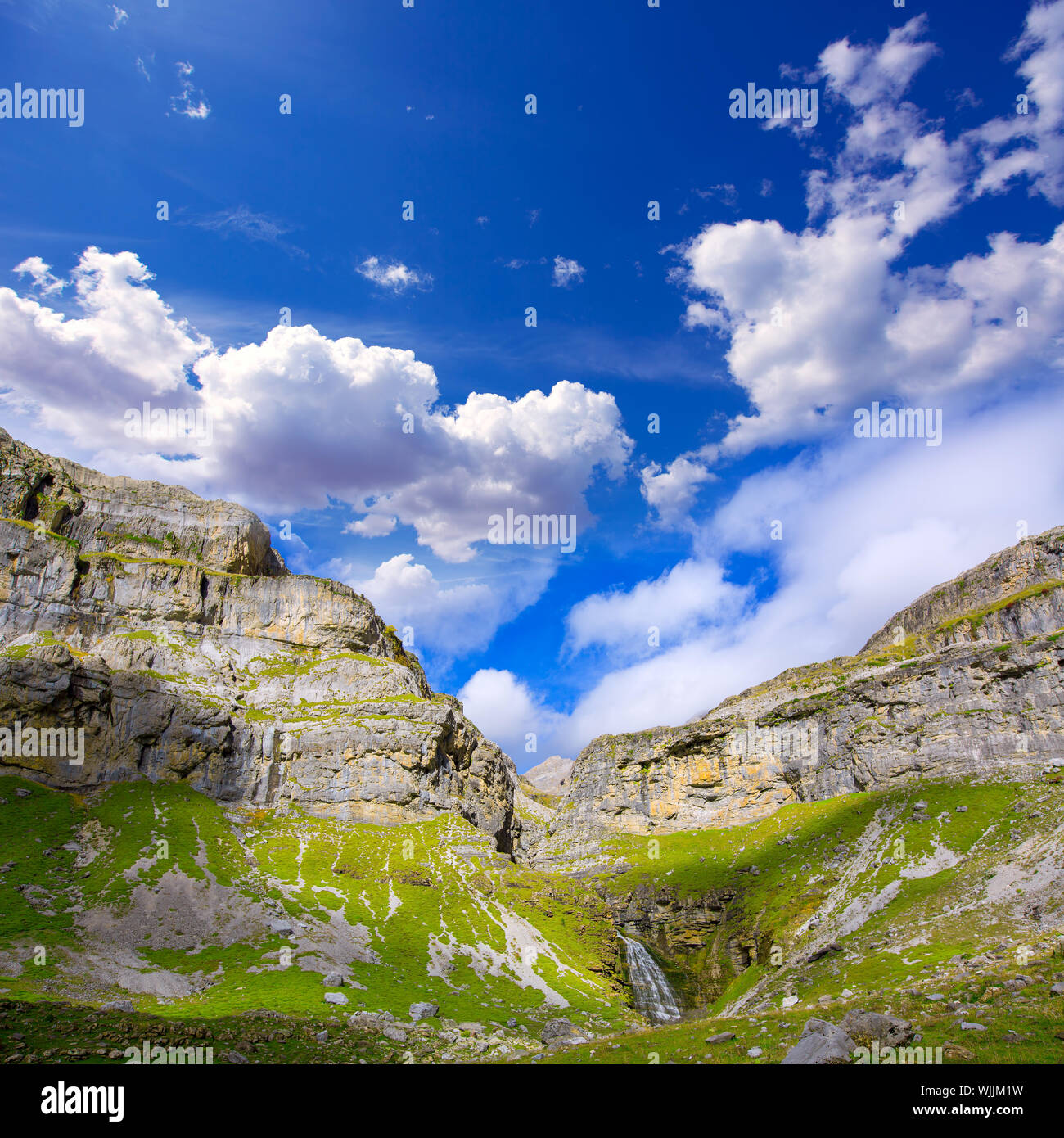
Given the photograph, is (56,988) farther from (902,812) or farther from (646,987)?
(902,812)

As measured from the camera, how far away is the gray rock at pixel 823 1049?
790 inches

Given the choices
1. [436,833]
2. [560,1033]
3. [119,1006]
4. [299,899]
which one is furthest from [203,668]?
[560,1033]

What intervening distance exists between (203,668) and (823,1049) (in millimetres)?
120020

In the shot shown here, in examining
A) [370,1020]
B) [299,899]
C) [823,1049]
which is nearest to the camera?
[823,1049]

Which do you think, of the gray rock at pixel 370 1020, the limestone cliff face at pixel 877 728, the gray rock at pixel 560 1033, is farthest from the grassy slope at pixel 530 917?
the limestone cliff face at pixel 877 728

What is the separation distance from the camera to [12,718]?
82250 mm

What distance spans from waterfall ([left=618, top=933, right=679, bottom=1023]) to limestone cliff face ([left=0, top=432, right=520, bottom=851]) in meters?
37.3

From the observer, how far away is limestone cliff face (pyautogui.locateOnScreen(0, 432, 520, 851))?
3533 inches

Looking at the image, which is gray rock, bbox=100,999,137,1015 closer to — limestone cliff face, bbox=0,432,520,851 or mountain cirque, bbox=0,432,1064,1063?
mountain cirque, bbox=0,432,1064,1063

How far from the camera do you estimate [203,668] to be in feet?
378

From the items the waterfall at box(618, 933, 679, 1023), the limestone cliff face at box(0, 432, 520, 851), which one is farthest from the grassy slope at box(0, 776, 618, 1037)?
the limestone cliff face at box(0, 432, 520, 851)

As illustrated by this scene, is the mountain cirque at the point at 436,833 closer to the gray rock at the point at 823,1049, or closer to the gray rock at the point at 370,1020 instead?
the gray rock at the point at 370,1020

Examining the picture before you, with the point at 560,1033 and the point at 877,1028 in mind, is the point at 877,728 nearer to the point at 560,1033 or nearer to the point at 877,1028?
the point at 560,1033
